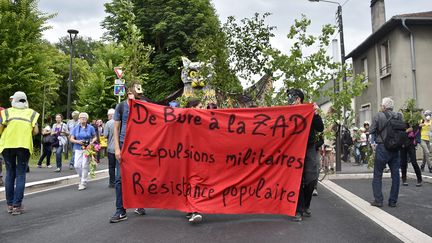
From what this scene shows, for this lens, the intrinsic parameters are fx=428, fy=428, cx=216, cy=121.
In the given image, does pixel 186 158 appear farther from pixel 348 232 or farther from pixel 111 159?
pixel 111 159

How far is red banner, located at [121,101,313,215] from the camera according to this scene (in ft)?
19.6

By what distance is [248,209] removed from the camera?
5.94 m

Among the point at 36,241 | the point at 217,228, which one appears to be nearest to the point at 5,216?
the point at 36,241

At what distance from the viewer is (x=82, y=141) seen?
33.1ft

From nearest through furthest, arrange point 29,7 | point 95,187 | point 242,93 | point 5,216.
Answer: point 5,216 → point 95,187 → point 242,93 → point 29,7

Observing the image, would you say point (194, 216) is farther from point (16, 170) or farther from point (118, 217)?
point (16, 170)

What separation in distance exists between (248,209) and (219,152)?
89 cm

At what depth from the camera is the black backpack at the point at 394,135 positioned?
721 centimetres

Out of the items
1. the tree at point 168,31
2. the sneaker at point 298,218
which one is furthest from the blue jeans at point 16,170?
the tree at point 168,31

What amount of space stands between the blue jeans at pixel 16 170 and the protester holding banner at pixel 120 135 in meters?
1.81

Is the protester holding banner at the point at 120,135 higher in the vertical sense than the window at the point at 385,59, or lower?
lower

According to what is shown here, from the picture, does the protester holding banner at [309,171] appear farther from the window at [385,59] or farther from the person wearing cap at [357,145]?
the window at [385,59]

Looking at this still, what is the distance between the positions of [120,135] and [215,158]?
1443 millimetres

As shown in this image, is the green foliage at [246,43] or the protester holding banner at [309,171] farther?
the green foliage at [246,43]
